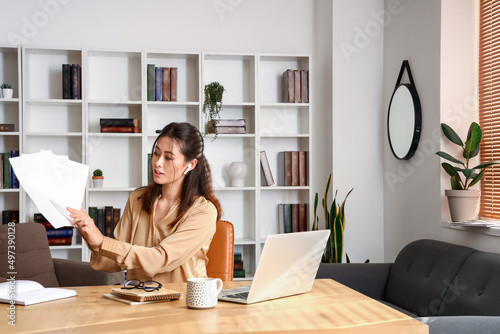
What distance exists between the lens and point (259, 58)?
484cm

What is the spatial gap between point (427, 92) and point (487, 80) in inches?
17.3

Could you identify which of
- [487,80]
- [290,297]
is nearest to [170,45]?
[487,80]

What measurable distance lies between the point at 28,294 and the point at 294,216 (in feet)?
10.8

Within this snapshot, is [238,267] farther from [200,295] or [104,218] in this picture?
[200,295]

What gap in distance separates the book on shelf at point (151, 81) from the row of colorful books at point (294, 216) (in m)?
1.42

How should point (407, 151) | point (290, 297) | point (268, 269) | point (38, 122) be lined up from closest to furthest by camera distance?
point (268, 269)
point (290, 297)
point (407, 151)
point (38, 122)

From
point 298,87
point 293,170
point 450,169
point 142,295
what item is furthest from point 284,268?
point 298,87

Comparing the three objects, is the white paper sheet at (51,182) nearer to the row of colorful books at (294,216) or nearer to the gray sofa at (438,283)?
the gray sofa at (438,283)

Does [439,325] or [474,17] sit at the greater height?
[474,17]

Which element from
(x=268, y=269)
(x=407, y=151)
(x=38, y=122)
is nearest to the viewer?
(x=268, y=269)

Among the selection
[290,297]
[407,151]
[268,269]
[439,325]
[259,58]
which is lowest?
[439,325]

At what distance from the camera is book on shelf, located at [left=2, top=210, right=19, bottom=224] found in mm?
4492

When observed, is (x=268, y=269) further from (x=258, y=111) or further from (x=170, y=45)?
(x=170, y=45)

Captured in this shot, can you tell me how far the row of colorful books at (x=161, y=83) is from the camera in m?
4.61
